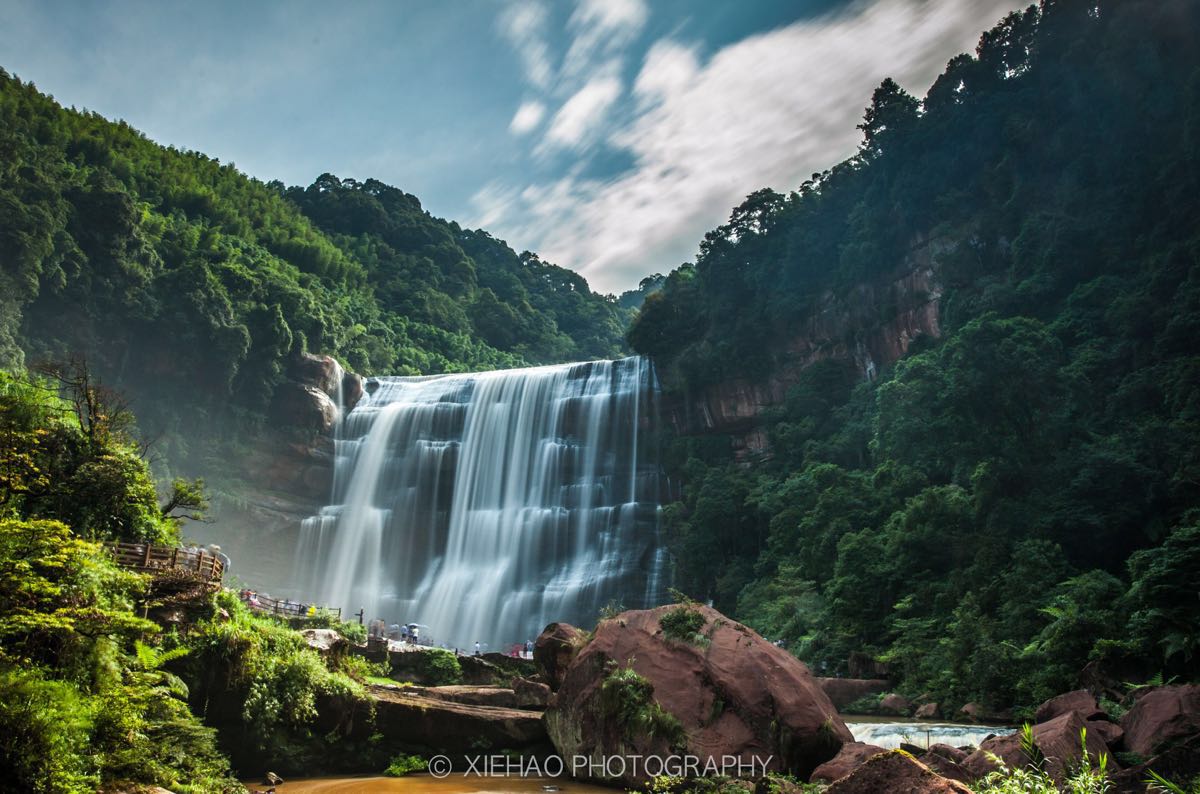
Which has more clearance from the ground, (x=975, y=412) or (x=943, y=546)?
(x=975, y=412)

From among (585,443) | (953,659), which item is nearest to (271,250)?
(585,443)

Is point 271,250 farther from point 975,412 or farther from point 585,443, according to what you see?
point 975,412

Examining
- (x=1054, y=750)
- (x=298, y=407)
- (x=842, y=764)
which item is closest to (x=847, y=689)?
(x=842, y=764)

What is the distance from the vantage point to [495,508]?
43.7 metres

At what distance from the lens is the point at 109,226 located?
40594 millimetres

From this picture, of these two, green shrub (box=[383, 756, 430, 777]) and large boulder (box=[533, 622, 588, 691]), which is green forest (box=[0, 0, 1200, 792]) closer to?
green shrub (box=[383, 756, 430, 777])

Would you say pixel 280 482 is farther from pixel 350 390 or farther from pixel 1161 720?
pixel 1161 720

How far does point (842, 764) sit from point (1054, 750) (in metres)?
2.39

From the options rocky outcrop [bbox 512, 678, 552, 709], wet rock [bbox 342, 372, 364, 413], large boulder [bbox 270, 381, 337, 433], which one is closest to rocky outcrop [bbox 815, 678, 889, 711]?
rocky outcrop [bbox 512, 678, 552, 709]

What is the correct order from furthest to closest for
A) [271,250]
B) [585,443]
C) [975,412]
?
[271,250], [585,443], [975,412]

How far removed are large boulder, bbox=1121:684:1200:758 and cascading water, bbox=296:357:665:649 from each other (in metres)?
30.1

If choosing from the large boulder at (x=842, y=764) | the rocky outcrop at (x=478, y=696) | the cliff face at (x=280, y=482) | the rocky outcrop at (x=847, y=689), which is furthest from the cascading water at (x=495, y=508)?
the large boulder at (x=842, y=764)

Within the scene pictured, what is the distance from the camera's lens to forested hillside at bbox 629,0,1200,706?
773 inches

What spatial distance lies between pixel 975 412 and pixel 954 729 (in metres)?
12.2
